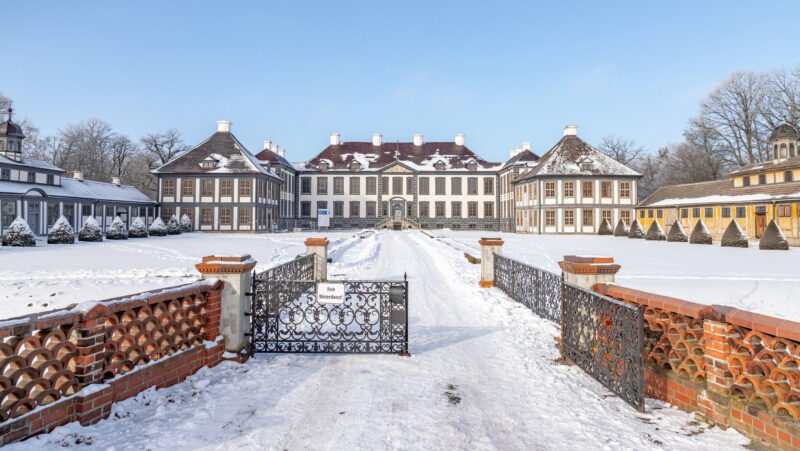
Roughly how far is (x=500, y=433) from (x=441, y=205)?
5017 centimetres


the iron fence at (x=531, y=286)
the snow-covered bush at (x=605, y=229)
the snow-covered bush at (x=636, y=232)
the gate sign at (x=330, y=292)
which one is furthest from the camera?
the snow-covered bush at (x=605, y=229)

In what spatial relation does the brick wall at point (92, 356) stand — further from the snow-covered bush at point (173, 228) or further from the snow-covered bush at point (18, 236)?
the snow-covered bush at point (173, 228)

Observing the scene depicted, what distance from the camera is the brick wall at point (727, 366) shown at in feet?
10.4

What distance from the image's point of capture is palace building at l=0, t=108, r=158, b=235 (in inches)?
1184

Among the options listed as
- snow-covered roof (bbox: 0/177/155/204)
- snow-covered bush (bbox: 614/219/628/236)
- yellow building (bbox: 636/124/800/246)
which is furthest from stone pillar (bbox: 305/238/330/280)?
snow-covered bush (bbox: 614/219/628/236)

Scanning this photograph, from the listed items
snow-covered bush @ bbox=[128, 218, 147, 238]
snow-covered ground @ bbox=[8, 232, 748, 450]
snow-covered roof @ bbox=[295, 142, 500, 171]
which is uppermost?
snow-covered roof @ bbox=[295, 142, 500, 171]

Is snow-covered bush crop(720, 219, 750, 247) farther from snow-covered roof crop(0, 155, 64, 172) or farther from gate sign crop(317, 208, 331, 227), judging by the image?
snow-covered roof crop(0, 155, 64, 172)

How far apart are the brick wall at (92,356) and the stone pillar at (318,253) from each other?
6694 millimetres

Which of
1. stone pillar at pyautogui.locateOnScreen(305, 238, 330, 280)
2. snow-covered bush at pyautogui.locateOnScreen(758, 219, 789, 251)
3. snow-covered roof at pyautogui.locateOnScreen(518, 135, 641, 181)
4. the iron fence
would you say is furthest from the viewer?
snow-covered roof at pyautogui.locateOnScreen(518, 135, 641, 181)

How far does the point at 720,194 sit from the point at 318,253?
36286 mm

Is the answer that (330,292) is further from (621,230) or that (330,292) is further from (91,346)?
(621,230)

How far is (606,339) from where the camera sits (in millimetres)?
4758

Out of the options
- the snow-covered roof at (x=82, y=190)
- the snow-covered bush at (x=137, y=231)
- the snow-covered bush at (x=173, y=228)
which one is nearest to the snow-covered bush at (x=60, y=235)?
the snow-covered bush at (x=137, y=231)

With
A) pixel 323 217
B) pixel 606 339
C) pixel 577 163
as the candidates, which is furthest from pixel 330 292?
pixel 323 217
